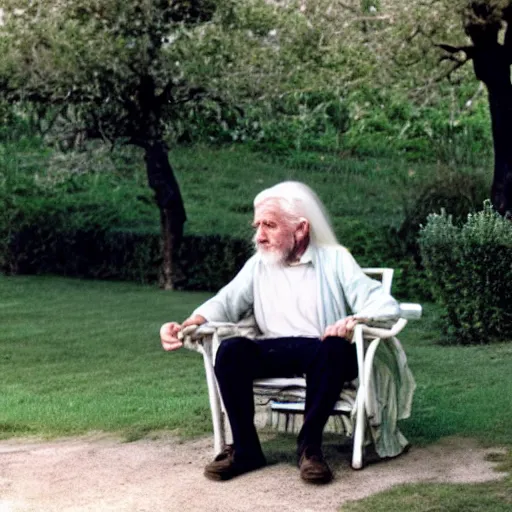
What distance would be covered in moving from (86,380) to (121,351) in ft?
6.09

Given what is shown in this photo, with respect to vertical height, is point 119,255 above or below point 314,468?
below

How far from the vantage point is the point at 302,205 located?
6449 mm

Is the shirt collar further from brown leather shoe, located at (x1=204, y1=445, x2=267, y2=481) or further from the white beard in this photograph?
brown leather shoe, located at (x1=204, y1=445, x2=267, y2=481)

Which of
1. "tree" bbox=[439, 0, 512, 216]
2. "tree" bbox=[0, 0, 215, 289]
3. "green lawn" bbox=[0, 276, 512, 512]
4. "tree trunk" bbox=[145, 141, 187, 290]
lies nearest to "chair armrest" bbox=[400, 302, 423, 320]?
"green lawn" bbox=[0, 276, 512, 512]

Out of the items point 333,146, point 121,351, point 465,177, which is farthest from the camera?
point 333,146

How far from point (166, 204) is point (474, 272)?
22.6 ft

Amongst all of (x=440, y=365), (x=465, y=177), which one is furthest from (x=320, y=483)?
(x=465, y=177)

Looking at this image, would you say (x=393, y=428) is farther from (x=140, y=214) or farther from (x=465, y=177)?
(x=140, y=214)

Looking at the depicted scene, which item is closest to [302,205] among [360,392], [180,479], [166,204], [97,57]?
[360,392]

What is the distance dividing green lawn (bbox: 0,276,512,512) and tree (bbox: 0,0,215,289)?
247 cm

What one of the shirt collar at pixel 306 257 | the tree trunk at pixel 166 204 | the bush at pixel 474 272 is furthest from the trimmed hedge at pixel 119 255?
the shirt collar at pixel 306 257

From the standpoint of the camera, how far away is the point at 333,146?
23938 mm

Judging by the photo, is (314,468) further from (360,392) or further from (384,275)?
(384,275)

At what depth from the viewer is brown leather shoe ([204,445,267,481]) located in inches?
240
